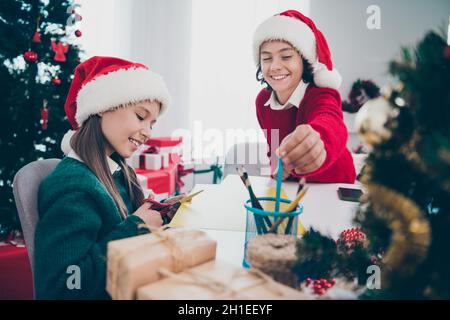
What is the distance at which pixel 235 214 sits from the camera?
100 centimetres

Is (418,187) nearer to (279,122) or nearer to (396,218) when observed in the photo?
(396,218)

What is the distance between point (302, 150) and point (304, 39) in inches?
31.4

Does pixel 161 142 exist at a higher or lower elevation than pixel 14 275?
higher

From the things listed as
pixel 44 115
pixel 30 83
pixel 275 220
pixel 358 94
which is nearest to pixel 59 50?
pixel 30 83

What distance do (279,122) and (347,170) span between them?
1.26 feet

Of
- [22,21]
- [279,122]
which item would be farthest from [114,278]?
[22,21]

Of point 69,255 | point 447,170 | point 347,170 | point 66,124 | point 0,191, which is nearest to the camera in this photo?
point 447,170

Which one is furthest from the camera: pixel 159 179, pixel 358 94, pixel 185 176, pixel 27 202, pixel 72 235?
pixel 185 176

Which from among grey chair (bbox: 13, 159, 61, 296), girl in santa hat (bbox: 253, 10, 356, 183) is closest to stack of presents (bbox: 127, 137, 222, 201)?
girl in santa hat (bbox: 253, 10, 356, 183)

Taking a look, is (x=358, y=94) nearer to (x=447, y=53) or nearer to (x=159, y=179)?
(x=159, y=179)

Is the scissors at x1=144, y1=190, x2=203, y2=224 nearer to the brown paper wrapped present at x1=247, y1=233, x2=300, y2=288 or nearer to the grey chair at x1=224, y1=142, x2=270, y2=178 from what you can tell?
the brown paper wrapped present at x1=247, y1=233, x2=300, y2=288

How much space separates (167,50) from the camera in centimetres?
359

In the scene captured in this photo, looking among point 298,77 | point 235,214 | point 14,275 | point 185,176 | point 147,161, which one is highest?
point 298,77

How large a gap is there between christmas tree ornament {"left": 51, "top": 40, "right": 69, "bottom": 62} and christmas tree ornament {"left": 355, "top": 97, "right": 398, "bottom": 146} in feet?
5.88
